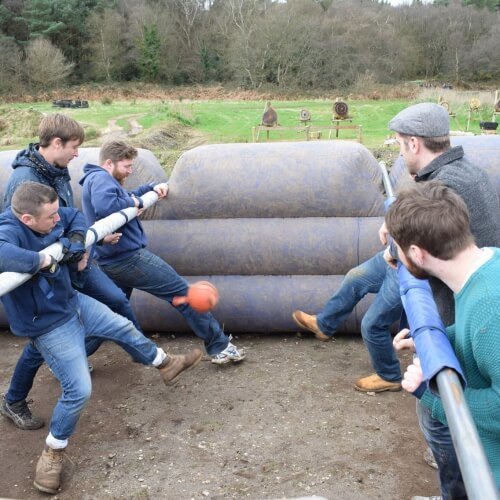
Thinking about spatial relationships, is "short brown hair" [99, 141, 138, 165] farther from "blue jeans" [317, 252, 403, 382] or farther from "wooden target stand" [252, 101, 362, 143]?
"wooden target stand" [252, 101, 362, 143]

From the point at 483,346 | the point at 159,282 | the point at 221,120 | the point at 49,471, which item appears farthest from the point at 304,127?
the point at 483,346

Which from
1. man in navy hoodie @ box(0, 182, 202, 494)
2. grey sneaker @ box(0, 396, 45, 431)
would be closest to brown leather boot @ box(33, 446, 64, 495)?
man in navy hoodie @ box(0, 182, 202, 494)

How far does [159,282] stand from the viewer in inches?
150

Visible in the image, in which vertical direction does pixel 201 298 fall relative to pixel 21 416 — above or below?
above

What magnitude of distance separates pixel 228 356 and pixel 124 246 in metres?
1.07

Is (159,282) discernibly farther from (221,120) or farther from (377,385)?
(221,120)

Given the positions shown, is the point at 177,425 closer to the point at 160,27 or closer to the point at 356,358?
the point at 356,358

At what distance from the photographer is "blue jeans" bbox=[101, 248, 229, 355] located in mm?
3730

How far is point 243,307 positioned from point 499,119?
20.4 metres

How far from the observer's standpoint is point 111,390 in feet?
12.5

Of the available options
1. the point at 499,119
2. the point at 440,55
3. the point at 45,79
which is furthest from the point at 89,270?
the point at 440,55

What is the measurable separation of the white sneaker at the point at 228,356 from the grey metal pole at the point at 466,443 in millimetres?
2573

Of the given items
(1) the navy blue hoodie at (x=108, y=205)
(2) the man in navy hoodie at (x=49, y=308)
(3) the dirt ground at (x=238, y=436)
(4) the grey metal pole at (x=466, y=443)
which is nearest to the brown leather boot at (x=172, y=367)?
(3) the dirt ground at (x=238, y=436)

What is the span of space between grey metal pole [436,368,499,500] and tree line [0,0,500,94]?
39.2 metres
